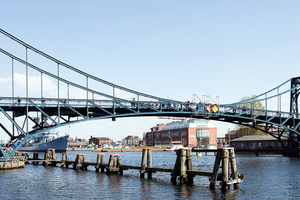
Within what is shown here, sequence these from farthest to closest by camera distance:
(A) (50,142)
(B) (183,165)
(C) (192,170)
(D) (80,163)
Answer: (A) (50,142) → (D) (80,163) → (B) (183,165) → (C) (192,170)

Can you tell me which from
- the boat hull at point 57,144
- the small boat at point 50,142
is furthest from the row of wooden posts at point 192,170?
the small boat at point 50,142

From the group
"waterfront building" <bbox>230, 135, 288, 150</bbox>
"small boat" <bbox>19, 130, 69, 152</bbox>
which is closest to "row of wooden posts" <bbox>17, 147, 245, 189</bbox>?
"waterfront building" <bbox>230, 135, 288, 150</bbox>

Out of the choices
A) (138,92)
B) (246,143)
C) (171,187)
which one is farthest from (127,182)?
(246,143)

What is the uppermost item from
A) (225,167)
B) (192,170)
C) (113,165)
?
(225,167)

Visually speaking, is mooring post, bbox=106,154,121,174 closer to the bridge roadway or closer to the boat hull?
the bridge roadway

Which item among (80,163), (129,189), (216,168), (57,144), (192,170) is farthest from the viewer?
(57,144)

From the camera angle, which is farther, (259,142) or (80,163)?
(259,142)

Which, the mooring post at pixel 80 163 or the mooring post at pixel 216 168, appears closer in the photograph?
the mooring post at pixel 216 168

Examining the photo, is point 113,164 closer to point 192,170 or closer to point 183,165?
point 183,165

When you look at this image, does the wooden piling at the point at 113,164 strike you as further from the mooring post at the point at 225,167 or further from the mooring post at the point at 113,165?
the mooring post at the point at 225,167

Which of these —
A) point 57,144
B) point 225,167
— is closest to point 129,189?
point 225,167

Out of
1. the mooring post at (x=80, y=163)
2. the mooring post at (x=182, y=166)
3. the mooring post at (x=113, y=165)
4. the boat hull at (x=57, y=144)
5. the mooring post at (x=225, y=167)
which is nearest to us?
the mooring post at (x=225, y=167)

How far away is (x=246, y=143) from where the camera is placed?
11075 cm

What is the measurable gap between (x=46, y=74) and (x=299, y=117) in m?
59.5
